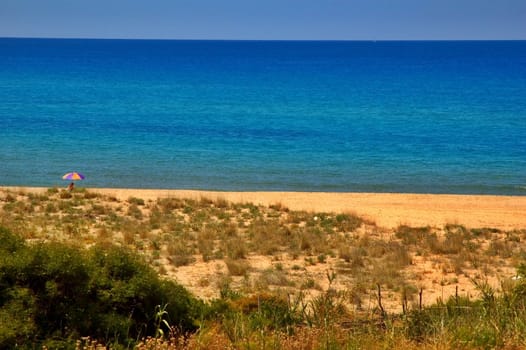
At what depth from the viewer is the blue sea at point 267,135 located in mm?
34812

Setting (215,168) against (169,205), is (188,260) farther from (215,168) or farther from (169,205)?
(215,168)

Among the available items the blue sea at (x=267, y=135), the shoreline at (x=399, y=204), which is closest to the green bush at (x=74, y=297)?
the shoreline at (x=399, y=204)

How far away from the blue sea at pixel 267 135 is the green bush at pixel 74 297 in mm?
22882

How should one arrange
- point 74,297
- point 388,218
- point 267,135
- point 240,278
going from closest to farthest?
point 74,297
point 240,278
point 388,218
point 267,135

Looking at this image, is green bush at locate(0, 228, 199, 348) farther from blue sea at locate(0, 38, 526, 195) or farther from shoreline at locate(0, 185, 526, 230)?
blue sea at locate(0, 38, 526, 195)

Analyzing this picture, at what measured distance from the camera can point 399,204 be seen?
1077 inches

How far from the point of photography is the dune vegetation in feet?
25.4

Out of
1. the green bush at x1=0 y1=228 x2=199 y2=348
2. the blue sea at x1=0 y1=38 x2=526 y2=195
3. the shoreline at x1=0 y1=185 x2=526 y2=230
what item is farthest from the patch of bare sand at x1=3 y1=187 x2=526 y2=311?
the green bush at x1=0 y1=228 x2=199 y2=348

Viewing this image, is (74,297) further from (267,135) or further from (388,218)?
(267,135)

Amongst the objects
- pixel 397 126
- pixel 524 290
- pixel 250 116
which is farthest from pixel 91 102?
pixel 524 290

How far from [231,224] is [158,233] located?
2.16 metres

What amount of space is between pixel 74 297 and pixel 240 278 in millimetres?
6517

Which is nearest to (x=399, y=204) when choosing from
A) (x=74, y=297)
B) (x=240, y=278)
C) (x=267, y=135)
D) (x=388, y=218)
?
(x=388, y=218)

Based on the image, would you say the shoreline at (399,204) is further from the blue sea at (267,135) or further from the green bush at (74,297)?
the green bush at (74,297)
